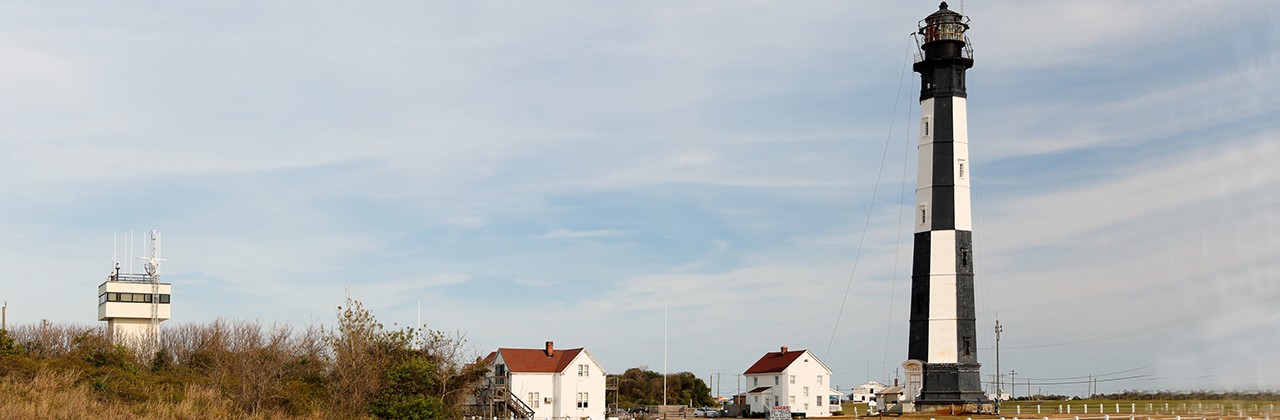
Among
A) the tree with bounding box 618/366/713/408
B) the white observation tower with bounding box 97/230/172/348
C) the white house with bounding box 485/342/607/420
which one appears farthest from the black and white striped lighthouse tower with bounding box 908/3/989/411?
the white observation tower with bounding box 97/230/172/348

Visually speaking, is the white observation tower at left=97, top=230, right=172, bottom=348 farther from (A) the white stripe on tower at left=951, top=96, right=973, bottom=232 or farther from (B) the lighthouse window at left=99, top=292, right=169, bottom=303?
(A) the white stripe on tower at left=951, top=96, right=973, bottom=232

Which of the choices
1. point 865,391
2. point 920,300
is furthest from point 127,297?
point 865,391

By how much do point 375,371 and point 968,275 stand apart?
32.3 meters

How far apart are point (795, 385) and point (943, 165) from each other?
64.2 ft

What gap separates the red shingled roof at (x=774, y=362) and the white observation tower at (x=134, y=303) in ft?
135

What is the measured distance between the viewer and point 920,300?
59688 millimetres

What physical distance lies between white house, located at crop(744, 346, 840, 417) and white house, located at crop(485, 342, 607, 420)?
39.5 feet

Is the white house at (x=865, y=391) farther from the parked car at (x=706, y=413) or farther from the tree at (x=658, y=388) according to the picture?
the parked car at (x=706, y=413)

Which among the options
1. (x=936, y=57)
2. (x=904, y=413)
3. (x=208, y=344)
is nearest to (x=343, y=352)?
(x=208, y=344)

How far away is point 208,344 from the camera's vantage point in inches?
2398

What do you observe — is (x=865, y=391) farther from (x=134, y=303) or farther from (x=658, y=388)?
(x=134, y=303)

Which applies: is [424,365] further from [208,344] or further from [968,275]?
[968,275]

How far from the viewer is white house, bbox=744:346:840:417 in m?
71.8

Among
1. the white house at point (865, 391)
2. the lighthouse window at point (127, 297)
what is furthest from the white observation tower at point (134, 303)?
the white house at point (865, 391)
